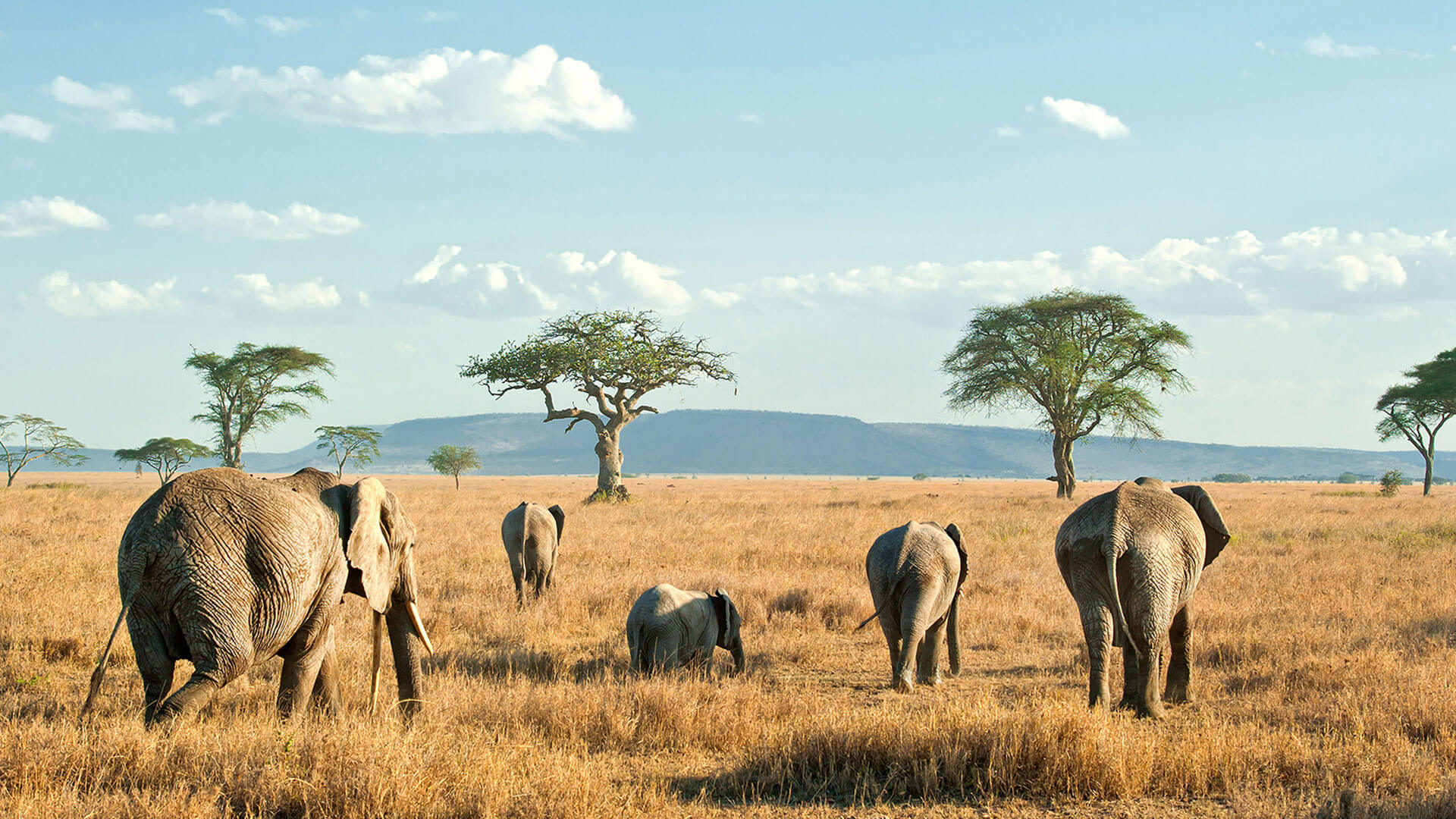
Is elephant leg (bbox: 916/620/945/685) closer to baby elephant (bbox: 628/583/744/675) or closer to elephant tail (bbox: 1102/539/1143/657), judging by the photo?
baby elephant (bbox: 628/583/744/675)

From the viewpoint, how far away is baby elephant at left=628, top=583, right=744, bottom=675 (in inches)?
331

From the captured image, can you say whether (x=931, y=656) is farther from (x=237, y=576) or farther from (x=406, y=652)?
(x=237, y=576)

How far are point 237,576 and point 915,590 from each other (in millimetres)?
5123

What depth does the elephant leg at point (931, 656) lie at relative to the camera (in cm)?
858

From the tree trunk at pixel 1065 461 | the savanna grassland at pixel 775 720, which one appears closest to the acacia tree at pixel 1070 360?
the tree trunk at pixel 1065 461

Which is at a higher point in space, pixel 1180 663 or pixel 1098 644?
pixel 1098 644

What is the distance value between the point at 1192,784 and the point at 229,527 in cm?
547

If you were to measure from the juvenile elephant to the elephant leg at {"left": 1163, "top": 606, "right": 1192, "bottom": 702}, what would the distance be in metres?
7.66

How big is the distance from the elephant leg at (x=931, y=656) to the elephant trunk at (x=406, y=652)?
433cm

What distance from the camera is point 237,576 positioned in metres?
5.20

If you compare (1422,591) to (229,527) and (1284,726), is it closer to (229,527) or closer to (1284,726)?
(1284,726)

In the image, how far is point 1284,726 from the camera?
22.0ft

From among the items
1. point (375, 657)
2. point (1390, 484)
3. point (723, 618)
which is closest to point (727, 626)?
point (723, 618)

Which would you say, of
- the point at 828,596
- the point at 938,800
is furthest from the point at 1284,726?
the point at 828,596
